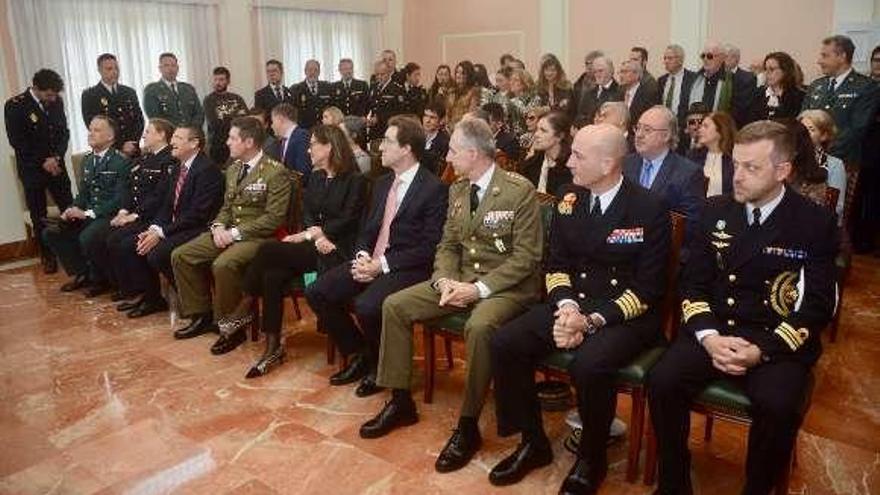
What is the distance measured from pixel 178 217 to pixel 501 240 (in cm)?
236

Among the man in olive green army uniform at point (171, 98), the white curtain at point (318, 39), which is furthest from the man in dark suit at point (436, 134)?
the white curtain at point (318, 39)

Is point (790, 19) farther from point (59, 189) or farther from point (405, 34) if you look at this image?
point (59, 189)

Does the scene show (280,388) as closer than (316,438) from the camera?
No

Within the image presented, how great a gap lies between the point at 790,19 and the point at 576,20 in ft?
7.78

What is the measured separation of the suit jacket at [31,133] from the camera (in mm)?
5516

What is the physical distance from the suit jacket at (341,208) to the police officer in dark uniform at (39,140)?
3.13 meters

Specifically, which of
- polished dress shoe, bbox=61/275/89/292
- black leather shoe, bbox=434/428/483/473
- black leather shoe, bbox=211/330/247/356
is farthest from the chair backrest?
polished dress shoe, bbox=61/275/89/292

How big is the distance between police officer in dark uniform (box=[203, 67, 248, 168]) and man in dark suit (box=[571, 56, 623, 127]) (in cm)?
348

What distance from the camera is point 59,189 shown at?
5.83m

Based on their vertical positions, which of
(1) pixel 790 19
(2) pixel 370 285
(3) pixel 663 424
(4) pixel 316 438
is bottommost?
(4) pixel 316 438

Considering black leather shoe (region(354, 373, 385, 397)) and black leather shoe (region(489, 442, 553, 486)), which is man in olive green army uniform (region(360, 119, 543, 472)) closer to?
black leather shoe (region(489, 442, 553, 486))

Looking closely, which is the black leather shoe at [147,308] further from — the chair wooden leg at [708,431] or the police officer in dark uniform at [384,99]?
the police officer in dark uniform at [384,99]

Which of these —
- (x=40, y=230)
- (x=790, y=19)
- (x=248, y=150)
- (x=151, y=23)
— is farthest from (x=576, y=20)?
(x=40, y=230)

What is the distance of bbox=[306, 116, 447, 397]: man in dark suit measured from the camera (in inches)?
126
